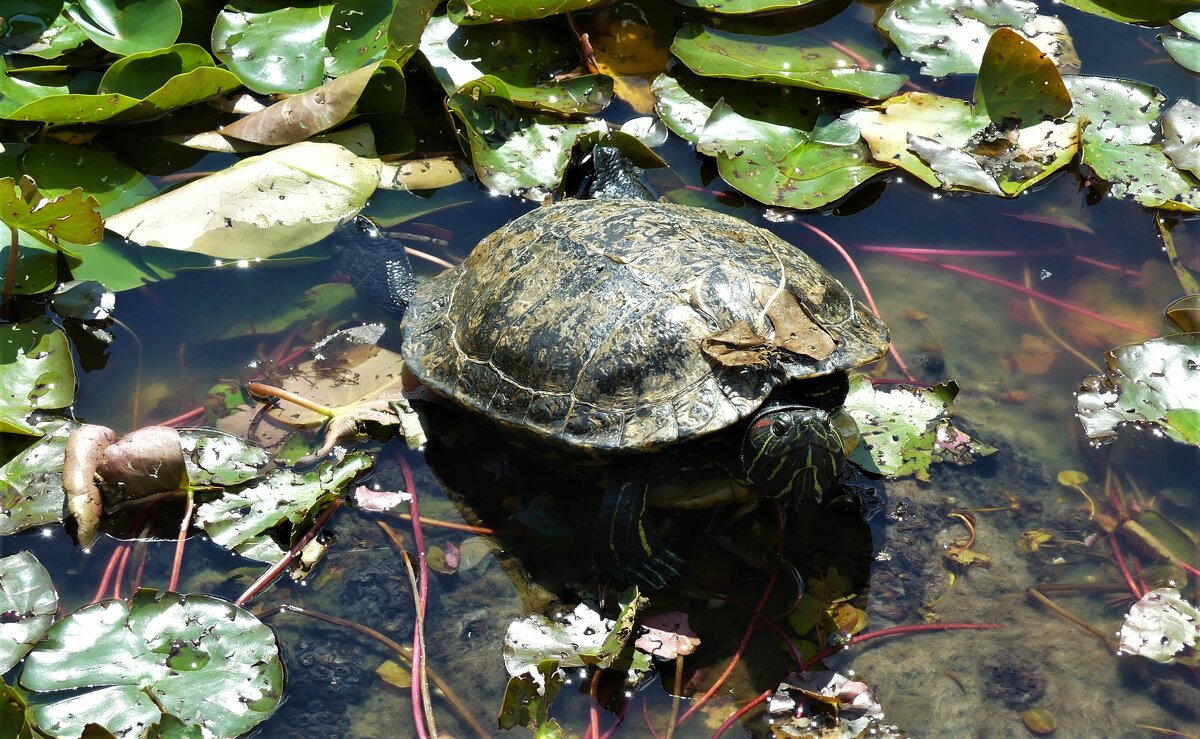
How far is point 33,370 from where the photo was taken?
3949 millimetres

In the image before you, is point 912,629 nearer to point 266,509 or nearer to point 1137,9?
point 266,509

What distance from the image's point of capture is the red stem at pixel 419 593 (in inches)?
124

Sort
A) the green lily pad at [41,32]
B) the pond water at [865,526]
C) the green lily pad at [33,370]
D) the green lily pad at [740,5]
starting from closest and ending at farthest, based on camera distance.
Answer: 1. the pond water at [865,526]
2. the green lily pad at [33,370]
3. the green lily pad at [41,32]
4. the green lily pad at [740,5]

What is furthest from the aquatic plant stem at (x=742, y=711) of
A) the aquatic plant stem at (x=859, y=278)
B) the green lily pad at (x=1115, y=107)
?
the green lily pad at (x=1115, y=107)

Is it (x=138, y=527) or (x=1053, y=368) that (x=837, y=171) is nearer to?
(x=1053, y=368)

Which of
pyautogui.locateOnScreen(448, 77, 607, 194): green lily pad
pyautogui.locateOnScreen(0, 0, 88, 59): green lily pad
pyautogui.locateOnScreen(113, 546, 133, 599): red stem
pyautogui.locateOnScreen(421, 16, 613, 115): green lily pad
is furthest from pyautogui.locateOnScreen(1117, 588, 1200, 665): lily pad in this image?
pyautogui.locateOnScreen(0, 0, 88, 59): green lily pad

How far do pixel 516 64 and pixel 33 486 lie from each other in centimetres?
305

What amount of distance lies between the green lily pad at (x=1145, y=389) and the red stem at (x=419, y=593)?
2.67 meters

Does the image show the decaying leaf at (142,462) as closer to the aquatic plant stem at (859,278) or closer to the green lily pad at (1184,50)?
the aquatic plant stem at (859,278)

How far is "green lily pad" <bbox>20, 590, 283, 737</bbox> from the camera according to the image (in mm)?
2883

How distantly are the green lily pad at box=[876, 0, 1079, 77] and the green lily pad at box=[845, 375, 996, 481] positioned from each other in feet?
6.95

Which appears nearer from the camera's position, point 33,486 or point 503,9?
point 33,486

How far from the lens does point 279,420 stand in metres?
4.03

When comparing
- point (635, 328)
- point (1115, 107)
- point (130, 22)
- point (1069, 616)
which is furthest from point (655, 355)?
point (130, 22)
